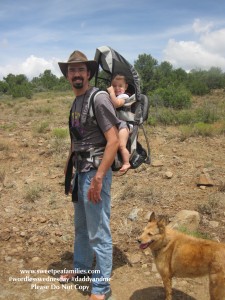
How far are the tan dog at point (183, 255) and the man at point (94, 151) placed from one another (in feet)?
1.36

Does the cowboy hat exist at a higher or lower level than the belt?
higher

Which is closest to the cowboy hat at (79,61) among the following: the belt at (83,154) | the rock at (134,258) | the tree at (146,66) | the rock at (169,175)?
the belt at (83,154)

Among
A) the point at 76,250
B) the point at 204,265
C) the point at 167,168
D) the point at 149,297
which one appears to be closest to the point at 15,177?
the point at 167,168

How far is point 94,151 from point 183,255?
49.9 inches

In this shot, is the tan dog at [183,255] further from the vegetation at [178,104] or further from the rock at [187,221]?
the vegetation at [178,104]

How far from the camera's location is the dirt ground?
3807 mm

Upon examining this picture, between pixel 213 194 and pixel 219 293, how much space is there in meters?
2.80

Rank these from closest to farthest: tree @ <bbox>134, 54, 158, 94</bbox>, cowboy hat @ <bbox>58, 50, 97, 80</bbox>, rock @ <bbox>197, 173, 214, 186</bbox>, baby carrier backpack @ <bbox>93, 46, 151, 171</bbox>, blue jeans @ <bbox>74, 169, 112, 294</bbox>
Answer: cowboy hat @ <bbox>58, 50, 97, 80</bbox> → blue jeans @ <bbox>74, 169, 112, 294</bbox> → baby carrier backpack @ <bbox>93, 46, 151, 171</bbox> → rock @ <bbox>197, 173, 214, 186</bbox> → tree @ <bbox>134, 54, 158, 94</bbox>

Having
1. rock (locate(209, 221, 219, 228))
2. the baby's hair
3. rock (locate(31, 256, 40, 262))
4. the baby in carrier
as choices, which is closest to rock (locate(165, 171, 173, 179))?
rock (locate(209, 221, 219, 228))

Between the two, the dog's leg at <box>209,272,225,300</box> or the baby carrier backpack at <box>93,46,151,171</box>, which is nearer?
the dog's leg at <box>209,272,225,300</box>

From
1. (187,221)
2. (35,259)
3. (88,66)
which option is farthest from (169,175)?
(88,66)

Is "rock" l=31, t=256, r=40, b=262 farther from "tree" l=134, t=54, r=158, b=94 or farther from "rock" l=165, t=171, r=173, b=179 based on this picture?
"tree" l=134, t=54, r=158, b=94

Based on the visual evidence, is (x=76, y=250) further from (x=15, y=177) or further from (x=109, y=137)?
(x=15, y=177)

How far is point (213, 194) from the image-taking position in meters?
5.66
